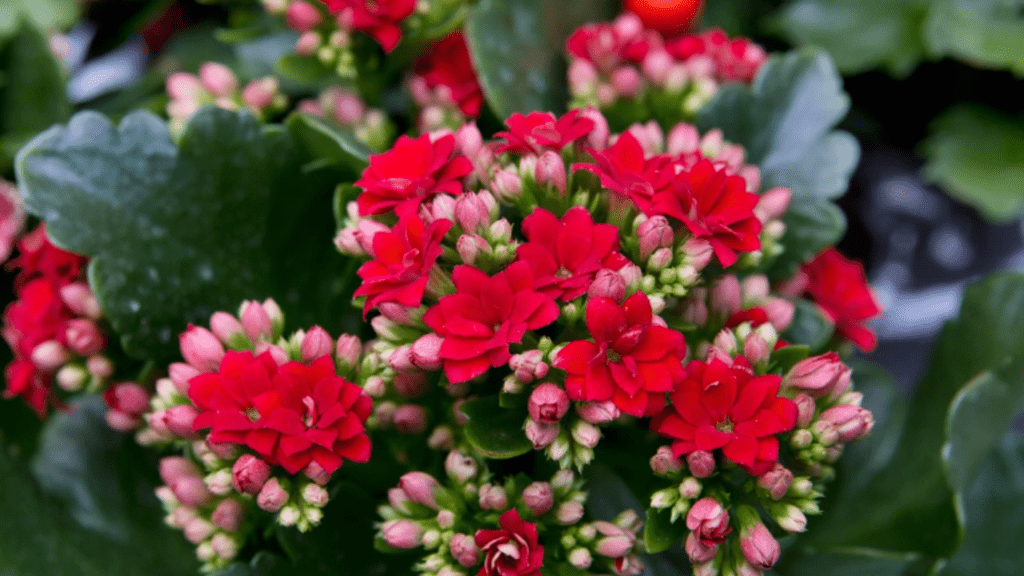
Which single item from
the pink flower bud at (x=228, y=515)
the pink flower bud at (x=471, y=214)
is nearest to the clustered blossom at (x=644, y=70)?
the pink flower bud at (x=471, y=214)

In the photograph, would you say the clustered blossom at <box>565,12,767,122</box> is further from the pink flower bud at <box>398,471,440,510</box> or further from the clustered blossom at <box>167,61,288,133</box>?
the pink flower bud at <box>398,471,440,510</box>

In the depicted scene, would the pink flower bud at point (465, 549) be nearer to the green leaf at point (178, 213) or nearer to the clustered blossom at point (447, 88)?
the green leaf at point (178, 213)

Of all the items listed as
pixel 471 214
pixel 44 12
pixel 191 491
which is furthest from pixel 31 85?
pixel 471 214

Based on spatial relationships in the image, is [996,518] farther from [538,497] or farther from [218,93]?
[218,93]

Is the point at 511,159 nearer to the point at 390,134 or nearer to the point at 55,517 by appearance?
the point at 390,134

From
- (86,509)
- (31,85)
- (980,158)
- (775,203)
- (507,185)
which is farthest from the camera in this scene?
(980,158)
